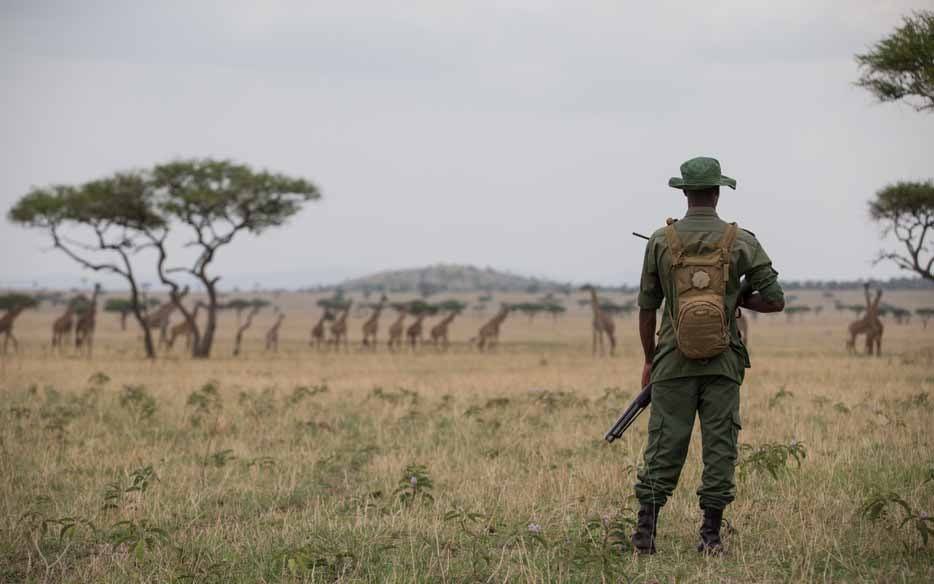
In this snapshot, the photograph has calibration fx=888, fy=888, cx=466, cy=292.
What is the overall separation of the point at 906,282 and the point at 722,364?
113m

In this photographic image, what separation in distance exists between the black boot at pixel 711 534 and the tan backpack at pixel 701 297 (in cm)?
89

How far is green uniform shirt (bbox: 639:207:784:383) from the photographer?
4.75 meters

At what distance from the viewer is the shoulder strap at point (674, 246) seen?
4730 millimetres

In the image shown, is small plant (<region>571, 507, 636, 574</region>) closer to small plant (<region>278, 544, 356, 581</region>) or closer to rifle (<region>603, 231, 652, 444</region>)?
rifle (<region>603, 231, 652, 444</region>)

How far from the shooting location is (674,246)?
4.76 metres

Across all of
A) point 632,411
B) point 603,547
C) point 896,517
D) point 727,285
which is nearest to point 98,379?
point 632,411

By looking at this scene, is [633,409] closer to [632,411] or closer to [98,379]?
[632,411]

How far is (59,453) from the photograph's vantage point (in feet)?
26.3

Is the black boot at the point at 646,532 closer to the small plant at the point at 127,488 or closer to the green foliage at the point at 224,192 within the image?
the small plant at the point at 127,488

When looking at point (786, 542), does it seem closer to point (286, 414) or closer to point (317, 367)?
point (286, 414)

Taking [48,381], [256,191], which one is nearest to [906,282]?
[256,191]

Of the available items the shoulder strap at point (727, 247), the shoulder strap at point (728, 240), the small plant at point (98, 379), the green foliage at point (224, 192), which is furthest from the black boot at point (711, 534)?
the green foliage at point (224, 192)

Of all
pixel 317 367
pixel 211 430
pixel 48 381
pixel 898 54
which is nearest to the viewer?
pixel 211 430

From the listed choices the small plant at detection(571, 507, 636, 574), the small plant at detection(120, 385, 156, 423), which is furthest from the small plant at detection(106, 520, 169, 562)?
the small plant at detection(120, 385, 156, 423)
